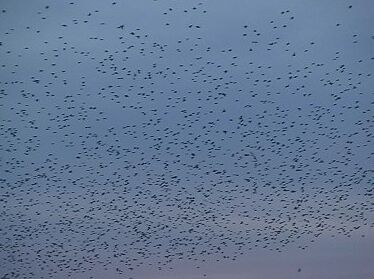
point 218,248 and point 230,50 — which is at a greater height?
point 230,50

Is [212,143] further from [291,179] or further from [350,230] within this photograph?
[350,230]

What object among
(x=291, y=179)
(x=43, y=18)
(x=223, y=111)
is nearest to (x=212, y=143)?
(x=223, y=111)

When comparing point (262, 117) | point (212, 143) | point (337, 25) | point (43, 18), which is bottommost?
point (43, 18)

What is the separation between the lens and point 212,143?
59.4 ft

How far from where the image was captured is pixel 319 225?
794 inches

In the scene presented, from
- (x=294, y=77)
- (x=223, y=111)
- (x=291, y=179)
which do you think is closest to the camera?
(x=294, y=77)

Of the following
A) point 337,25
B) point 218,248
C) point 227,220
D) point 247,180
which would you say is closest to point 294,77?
point 337,25

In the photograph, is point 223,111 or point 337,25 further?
point 223,111

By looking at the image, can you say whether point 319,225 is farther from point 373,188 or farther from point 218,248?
point 218,248

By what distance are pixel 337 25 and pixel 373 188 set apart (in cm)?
716

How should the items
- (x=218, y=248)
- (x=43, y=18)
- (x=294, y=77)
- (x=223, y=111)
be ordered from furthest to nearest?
(x=218, y=248) → (x=223, y=111) → (x=294, y=77) → (x=43, y=18)

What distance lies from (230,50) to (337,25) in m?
3.16

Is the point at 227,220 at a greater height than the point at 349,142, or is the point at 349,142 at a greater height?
the point at 349,142

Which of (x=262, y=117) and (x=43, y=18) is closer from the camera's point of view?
(x=43, y=18)
